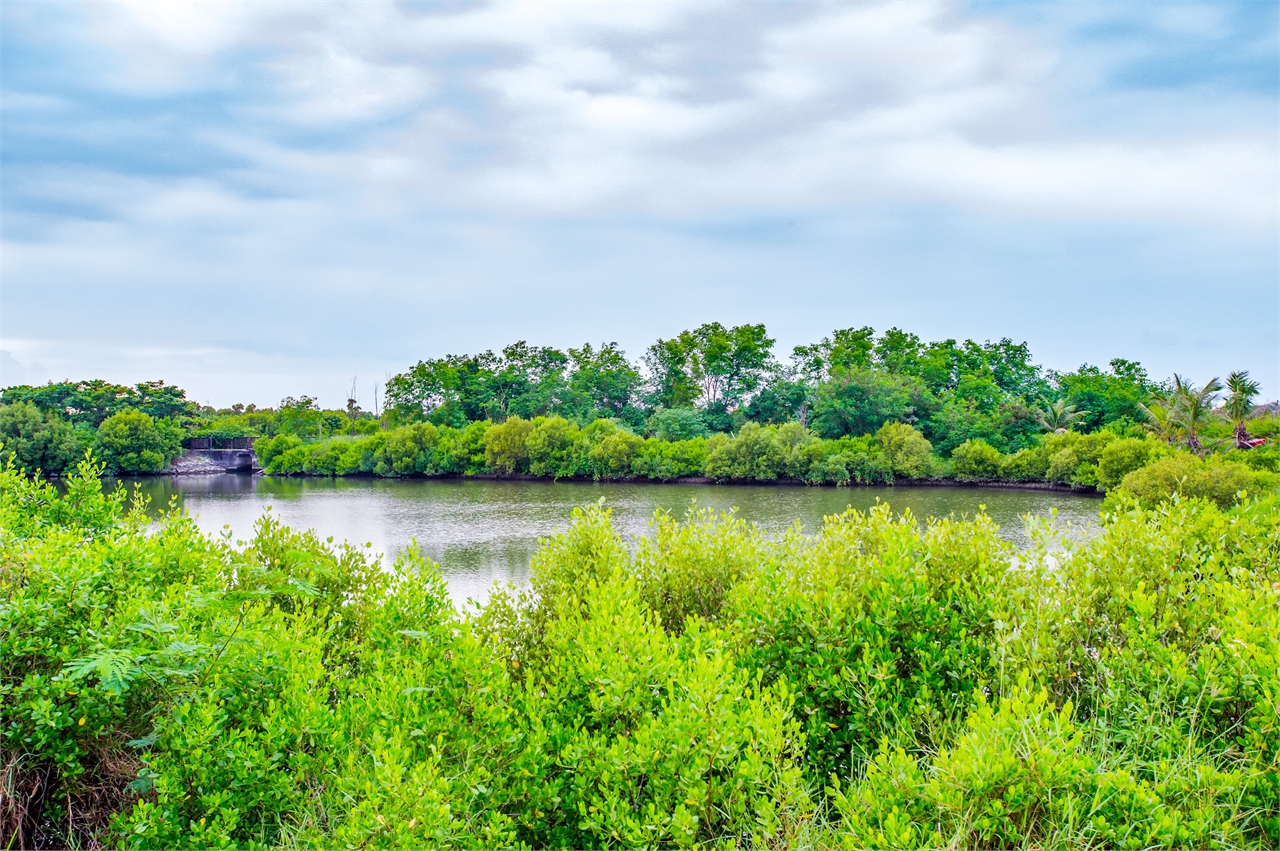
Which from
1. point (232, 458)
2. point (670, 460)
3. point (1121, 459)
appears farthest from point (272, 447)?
point (1121, 459)

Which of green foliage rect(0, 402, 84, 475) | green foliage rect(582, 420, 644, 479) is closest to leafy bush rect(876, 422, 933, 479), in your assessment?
green foliage rect(582, 420, 644, 479)

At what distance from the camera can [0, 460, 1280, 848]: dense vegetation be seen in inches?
117

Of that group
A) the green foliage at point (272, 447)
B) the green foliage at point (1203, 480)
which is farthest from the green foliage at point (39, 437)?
the green foliage at point (1203, 480)

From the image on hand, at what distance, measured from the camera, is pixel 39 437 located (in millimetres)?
44781

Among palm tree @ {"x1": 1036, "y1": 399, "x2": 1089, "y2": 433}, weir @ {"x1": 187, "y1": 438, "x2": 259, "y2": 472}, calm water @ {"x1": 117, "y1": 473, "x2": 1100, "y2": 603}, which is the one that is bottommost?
calm water @ {"x1": 117, "y1": 473, "x2": 1100, "y2": 603}

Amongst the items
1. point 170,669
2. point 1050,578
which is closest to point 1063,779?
point 1050,578

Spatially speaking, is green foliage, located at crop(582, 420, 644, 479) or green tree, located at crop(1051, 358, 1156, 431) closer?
green tree, located at crop(1051, 358, 1156, 431)

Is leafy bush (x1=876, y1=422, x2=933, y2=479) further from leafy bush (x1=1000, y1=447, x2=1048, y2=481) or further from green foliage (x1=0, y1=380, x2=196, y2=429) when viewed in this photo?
green foliage (x1=0, y1=380, x2=196, y2=429)

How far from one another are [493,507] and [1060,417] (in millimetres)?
34918

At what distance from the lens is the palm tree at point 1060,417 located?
152ft

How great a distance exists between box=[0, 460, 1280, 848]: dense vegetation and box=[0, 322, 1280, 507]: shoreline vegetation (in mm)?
25583

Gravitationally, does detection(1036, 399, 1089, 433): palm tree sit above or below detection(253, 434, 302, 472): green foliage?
above

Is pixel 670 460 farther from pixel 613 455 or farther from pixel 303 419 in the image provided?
pixel 303 419

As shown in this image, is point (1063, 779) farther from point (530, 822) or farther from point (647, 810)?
point (530, 822)
